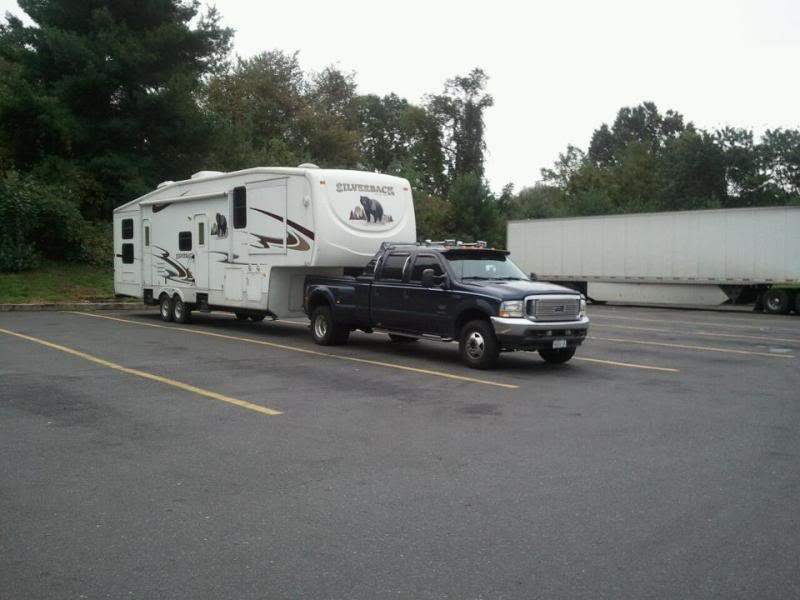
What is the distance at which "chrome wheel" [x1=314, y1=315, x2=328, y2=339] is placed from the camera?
591 inches

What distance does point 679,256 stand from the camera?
28.9 metres

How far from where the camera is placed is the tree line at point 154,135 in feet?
98.6

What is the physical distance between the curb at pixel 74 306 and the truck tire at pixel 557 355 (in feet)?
49.9

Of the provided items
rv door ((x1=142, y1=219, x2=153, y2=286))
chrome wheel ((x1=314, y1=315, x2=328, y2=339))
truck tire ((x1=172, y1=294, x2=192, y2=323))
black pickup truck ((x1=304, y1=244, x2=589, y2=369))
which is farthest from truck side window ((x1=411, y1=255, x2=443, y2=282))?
rv door ((x1=142, y1=219, x2=153, y2=286))

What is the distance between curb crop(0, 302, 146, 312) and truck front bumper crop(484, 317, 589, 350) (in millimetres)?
15545

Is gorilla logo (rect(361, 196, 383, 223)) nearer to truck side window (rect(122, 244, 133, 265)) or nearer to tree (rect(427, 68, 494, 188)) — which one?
truck side window (rect(122, 244, 133, 265))

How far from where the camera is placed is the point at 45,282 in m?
26.1

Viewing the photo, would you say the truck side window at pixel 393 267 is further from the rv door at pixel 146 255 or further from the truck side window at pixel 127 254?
the truck side window at pixel 127 254

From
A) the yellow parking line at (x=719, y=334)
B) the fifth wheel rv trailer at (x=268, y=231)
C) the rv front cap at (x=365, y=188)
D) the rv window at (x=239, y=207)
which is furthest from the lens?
the yellow parking line at (x=719, y=334)

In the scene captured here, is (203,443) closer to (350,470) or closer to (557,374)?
(350,470)

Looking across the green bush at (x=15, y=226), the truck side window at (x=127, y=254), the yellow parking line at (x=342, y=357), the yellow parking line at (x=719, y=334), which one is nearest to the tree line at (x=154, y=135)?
the green bush at (x=15, y=226)

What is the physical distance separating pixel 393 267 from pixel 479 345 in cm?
257

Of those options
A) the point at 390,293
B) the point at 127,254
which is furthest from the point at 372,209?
the point at 127,254

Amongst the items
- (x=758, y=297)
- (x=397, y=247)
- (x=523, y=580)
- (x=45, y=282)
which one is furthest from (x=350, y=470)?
(x=758, y=297)
